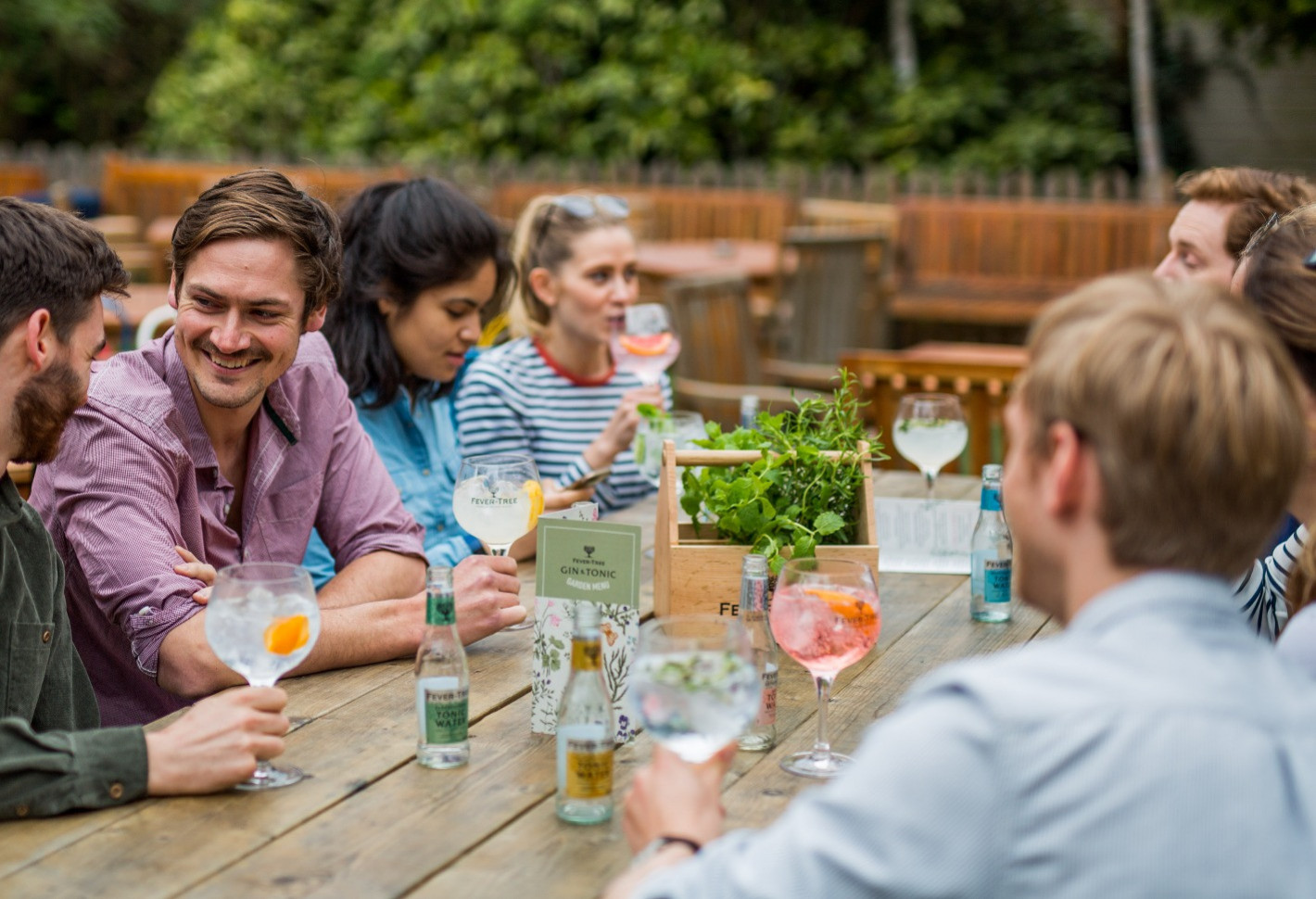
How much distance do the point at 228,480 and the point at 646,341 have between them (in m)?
1.28

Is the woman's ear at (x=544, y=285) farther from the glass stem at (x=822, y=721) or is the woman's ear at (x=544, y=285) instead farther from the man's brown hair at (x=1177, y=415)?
the man's brown hair at (x=1177, y=415)

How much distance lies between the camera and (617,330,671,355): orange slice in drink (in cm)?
352

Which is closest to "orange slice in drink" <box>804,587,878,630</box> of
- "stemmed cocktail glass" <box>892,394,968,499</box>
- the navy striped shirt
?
"stemmed cocktail glass" <box>892,394,968,499</box>

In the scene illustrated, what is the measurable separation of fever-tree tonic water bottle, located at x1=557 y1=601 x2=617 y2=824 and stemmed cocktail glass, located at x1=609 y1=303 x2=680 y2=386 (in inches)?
77.3

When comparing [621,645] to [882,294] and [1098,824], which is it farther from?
[882,294]

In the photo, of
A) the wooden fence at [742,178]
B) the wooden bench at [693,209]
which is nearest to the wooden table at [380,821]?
the wooden fence at [742,178]

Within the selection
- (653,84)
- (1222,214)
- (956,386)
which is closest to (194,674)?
(1222,214)

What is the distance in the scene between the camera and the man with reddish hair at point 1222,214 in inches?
121

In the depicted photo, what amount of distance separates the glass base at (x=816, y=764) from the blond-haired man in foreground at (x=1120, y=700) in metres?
0.58

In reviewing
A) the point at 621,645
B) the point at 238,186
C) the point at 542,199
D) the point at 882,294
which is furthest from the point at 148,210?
the point at 621,645

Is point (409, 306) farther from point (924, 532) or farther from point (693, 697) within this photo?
point (693, 697)

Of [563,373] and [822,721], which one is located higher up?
[563,373]

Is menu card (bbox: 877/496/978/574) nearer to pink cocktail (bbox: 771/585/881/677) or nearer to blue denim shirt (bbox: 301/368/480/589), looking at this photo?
blue denim shirt (bbox: 301/368/480/589)

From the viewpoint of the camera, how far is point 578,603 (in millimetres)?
1877
